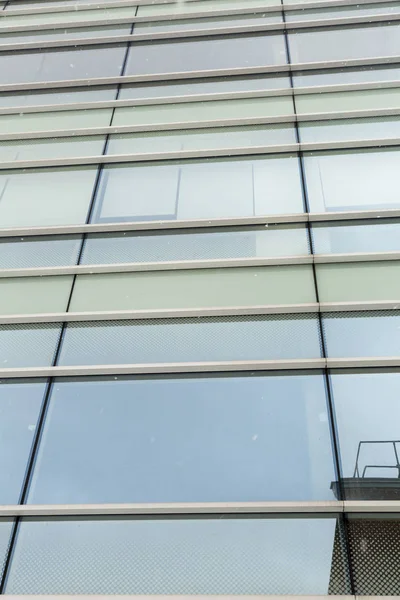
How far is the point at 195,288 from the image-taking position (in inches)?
332

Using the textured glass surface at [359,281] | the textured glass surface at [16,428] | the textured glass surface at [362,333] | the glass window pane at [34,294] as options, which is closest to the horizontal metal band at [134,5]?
the textured glass surface at [359,281]

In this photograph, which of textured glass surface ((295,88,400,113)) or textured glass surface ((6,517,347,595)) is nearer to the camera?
textured glass surface ((6,517,347,595))

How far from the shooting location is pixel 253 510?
6.23 m

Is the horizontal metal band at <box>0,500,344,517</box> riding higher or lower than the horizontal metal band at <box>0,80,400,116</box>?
lower

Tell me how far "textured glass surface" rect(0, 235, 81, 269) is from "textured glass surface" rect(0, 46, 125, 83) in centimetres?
482

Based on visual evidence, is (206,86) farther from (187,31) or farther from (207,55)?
(187,31)

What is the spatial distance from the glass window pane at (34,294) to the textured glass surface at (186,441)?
1.36m

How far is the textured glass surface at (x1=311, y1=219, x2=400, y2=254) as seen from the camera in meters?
8.61

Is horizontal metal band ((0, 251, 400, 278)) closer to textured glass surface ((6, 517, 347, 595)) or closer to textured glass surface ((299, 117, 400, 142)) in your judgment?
textured glass surface ((299, 117, 400, 142))

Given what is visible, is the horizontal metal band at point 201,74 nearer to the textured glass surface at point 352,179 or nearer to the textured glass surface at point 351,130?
the textured glass surface at point 351,130

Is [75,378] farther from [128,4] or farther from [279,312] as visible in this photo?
[128,4]

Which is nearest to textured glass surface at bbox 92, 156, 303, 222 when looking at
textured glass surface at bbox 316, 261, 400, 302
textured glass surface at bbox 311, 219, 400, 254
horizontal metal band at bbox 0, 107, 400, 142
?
textured glass surface at bbox 311, 219, 400, 254

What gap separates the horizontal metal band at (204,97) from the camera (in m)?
11.1

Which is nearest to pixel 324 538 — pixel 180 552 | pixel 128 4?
pixel 180 552
